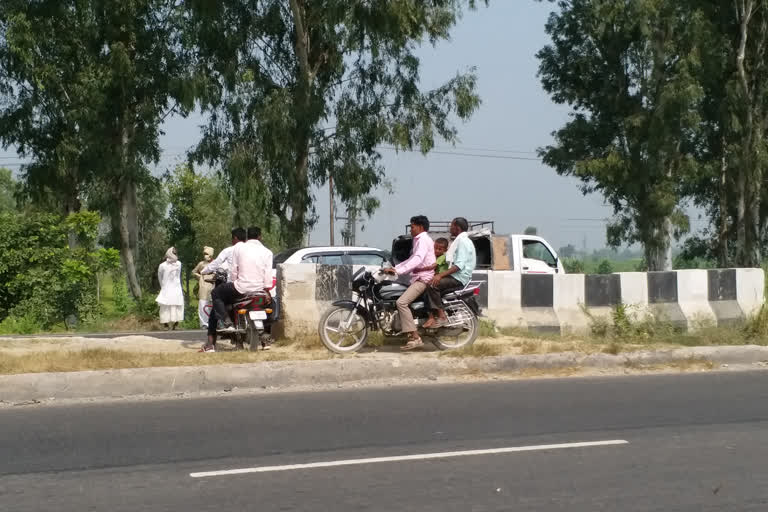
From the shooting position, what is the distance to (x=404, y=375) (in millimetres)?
10852

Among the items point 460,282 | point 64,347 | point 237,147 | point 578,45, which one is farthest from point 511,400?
point 578,45

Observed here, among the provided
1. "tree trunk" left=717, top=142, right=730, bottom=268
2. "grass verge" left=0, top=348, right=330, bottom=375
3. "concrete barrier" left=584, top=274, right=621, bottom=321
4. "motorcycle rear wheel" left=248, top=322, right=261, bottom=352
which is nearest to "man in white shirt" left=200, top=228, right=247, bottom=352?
"motorcycle rear wheel" left=248, top=322, right=261, bottom=352

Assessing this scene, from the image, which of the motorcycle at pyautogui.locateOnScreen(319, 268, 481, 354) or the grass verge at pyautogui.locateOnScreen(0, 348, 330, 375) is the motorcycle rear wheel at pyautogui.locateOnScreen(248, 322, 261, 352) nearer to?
the grass verge at pyautogui.locateOnScreen(0, 348, 330, 375)

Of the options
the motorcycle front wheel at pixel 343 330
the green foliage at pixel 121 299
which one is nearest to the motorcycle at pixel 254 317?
the motorcycle front wheel at pixel 343 330

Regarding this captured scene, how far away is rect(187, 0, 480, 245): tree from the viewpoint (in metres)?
29.3

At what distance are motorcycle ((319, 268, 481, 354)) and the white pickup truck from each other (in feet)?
20.5

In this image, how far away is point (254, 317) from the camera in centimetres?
1198

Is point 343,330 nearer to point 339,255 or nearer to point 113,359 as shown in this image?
point 113,359

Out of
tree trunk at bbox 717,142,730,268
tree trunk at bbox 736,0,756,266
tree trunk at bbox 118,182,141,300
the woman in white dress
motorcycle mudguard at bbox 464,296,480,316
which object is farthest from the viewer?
tree trunk at bbox 717,142,730,268

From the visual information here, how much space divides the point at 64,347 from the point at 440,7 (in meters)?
20.1

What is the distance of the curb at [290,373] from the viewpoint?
31.1 feet

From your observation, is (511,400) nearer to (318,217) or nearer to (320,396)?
(320,396)

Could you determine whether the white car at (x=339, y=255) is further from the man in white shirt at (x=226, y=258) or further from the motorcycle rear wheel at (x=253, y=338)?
the motorcycle rear wheel at (x=253, y=338)

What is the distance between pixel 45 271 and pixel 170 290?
11.6 ft
